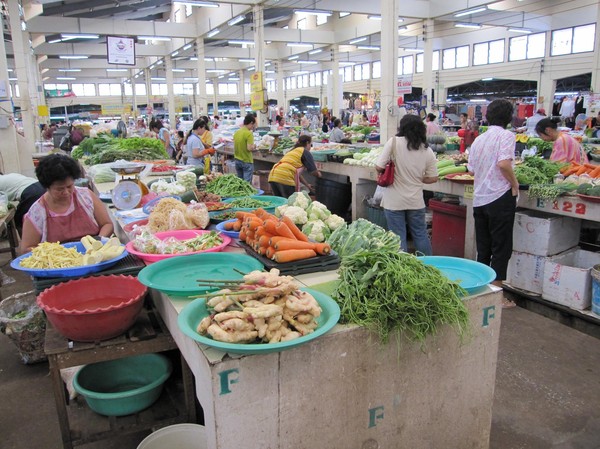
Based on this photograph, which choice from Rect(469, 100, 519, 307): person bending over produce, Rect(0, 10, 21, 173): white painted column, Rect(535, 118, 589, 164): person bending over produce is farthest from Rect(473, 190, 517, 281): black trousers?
Rect(0, 10, 21, 173): white painted column

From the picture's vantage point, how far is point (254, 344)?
1810 mm

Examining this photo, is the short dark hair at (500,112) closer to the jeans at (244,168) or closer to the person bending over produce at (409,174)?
the person bending over produce at (409,174)

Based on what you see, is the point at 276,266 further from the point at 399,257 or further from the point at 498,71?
the point at 498,71

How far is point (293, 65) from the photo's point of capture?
3359cm

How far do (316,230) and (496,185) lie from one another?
7.71 feet

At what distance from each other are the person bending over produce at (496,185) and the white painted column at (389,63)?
5.17 m

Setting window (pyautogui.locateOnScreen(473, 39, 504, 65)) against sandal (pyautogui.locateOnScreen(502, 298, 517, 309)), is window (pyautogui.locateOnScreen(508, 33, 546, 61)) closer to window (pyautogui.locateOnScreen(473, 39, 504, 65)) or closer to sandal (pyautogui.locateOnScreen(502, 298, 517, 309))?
window (pyautogui.locateOnScreen(473, 39, 504, 65))

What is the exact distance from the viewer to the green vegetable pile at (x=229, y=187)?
4.93 m

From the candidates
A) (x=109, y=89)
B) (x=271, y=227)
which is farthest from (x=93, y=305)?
(x=109, y=89)

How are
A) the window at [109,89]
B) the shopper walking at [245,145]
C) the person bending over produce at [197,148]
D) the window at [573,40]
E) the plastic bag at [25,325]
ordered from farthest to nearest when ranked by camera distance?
the window at [109,89], the window at [573,40], the shopper walking at [245,145], the person bending over produce at [197,148], the plastic bag at [25,325]

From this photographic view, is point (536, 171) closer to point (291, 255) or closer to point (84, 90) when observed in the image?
point (291, 255)

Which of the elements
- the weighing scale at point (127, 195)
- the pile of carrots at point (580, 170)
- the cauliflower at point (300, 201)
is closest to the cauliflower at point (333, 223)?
the cauliflower at point (300, 201)

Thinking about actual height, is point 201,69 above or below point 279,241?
above

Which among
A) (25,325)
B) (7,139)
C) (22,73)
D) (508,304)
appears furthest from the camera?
(22,73)
